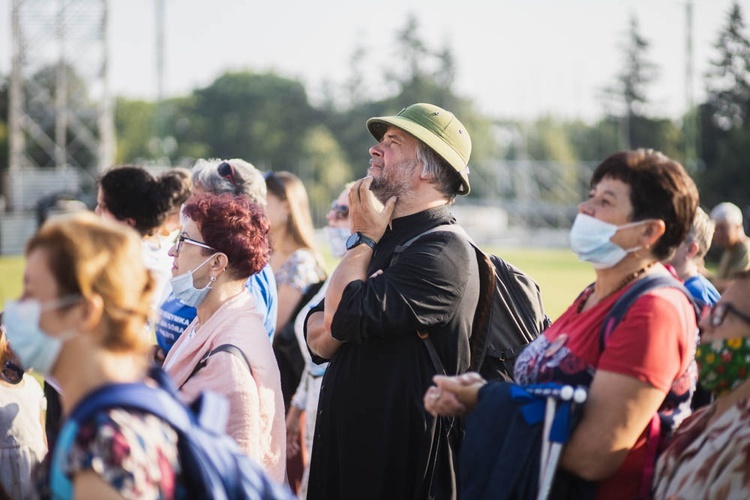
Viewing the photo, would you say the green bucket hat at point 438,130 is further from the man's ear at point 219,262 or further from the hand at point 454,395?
the hand at point 454,395

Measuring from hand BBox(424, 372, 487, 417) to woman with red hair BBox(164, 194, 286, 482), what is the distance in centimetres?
86

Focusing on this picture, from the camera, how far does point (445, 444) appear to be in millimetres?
4191

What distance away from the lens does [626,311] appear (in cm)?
315

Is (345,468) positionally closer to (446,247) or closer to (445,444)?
(445,444)

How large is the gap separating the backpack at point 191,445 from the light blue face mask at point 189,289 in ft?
5.43

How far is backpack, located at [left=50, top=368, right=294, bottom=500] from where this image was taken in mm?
2430

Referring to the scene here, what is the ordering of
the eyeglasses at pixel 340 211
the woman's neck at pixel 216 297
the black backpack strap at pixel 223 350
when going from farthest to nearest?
1. the eyeglasses at pixel 340 211
2. the woman's neck at pixel 216 297
3. the black backpack strap at pixel 223 350

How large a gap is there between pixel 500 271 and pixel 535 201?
8035 cm

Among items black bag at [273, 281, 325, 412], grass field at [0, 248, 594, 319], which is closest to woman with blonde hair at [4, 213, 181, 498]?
black bag at [273, 281, 325, 412]

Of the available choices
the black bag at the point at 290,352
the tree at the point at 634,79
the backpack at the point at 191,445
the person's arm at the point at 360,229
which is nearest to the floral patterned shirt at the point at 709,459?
the backpack at the point at 191,445

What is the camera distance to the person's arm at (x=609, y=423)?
3.04 metres

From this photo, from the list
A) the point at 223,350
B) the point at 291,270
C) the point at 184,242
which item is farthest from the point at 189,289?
the point at 291,270

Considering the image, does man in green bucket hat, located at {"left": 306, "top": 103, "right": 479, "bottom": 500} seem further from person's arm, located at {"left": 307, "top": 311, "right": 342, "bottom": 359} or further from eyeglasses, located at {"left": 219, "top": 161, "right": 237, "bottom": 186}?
eyeglasses, located at {"left": 219, "top": 161, "right": 237, "bottom": 186}

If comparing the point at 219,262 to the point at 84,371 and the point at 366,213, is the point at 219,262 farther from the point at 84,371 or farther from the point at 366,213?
the point at 84,371
